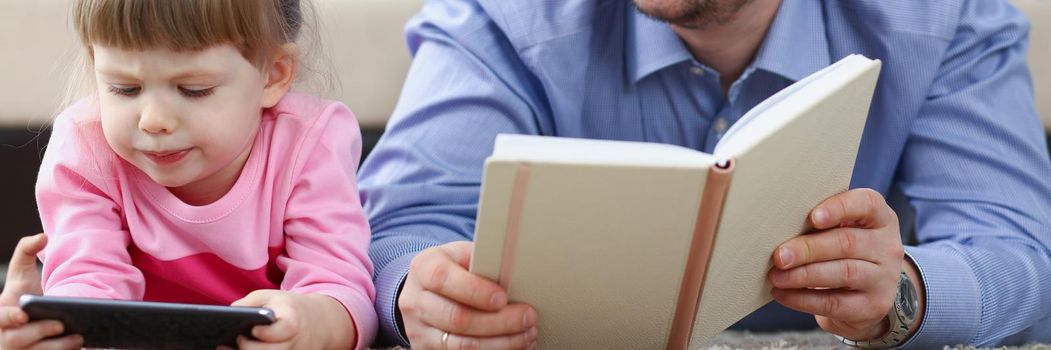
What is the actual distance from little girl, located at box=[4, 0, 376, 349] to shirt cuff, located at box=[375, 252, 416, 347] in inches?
0.7

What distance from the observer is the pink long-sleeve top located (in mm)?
1076

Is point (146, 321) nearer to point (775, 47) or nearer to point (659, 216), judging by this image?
point (659, 216)

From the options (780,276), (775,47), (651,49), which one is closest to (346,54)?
(651,49)

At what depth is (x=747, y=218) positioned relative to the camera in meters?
0.90

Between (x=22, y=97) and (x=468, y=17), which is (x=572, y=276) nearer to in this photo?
(x=468, y=17)

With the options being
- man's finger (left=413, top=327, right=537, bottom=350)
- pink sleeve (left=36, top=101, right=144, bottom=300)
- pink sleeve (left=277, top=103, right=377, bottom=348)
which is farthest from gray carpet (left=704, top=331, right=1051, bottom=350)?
pink sleeve (left=36, top=101, right=144, bottom=300)

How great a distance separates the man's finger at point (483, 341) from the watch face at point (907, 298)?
410mm

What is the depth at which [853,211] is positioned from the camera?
1009 millimetres

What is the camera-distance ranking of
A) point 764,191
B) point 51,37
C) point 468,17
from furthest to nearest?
point 51,37
point 468,17
point 764,191

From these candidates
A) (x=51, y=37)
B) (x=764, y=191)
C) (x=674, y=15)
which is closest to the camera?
(x=764, y=191)

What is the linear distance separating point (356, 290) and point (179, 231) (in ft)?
0.58

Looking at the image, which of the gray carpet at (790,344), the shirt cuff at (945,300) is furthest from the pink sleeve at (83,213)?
the shirt cuff at (945,300)

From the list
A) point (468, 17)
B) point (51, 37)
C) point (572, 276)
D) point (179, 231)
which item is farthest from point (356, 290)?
point (51, 37)

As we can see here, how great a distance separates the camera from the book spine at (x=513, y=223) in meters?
0.79
